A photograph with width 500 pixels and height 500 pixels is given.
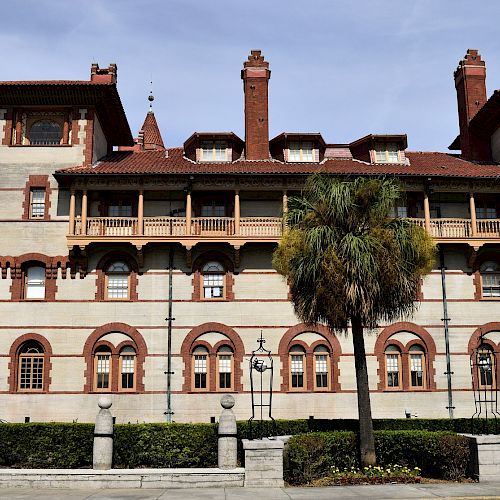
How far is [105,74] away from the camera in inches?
1352

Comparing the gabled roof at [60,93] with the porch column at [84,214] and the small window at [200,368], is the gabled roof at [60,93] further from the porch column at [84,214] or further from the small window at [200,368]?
the small window at [200,368]

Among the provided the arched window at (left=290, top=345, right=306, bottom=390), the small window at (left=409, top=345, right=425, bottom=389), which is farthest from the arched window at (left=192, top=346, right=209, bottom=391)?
the small window at (left=409, top=345, right=425, bottom=389)

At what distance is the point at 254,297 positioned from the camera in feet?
98.0

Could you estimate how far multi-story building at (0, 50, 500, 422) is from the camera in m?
28.9

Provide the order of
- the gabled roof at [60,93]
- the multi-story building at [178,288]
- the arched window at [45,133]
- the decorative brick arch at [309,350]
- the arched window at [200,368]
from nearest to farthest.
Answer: the multi-story building at [178,288], the arched window at [200,368], the decorative brick arch at [309,350], the gabled roof at [60,93], the arched window at [45,133]

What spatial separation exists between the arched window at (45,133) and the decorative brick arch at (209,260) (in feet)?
28.1

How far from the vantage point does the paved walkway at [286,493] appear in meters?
16.2

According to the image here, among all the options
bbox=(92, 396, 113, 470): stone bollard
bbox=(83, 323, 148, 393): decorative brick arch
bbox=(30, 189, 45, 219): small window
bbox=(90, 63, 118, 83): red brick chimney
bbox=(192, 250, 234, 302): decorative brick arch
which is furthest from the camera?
bbox=(90, 63, 118, 83): red brick chimney

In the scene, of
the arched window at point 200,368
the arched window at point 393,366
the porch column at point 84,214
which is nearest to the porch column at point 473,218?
the arched window at point 393,366

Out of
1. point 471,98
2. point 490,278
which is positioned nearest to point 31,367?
point 490,278

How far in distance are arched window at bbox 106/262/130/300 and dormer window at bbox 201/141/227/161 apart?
6694 millimetres

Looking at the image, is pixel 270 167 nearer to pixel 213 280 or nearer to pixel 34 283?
pixel 213 280

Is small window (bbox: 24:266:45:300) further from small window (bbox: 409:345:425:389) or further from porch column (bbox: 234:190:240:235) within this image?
small window (bbox: 409:345:425:389)

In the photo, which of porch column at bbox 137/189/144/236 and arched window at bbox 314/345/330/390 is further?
arched window at bbox 314/345/330/390
